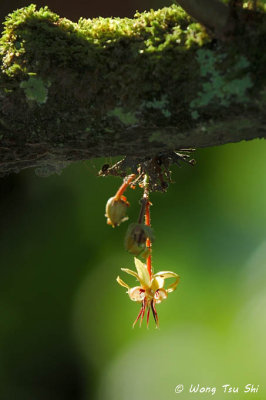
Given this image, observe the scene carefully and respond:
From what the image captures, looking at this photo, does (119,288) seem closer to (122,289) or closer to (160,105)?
(122,289)

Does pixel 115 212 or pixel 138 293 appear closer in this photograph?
pixel 115 212

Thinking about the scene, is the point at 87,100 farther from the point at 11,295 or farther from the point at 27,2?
the point at 11,295

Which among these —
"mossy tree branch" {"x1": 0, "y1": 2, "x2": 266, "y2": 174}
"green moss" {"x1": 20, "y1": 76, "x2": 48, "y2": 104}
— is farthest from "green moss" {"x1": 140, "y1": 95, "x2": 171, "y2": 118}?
"green moss" {"x1": 20, "y1": 76, "x2": 48, "y2": 104}

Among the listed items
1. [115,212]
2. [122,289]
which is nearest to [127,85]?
[115,212]

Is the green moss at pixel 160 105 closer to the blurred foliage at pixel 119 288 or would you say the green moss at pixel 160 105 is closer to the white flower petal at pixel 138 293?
the white flower petal at pixel 138 293

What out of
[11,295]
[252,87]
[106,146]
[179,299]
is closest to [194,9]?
[252,87]
